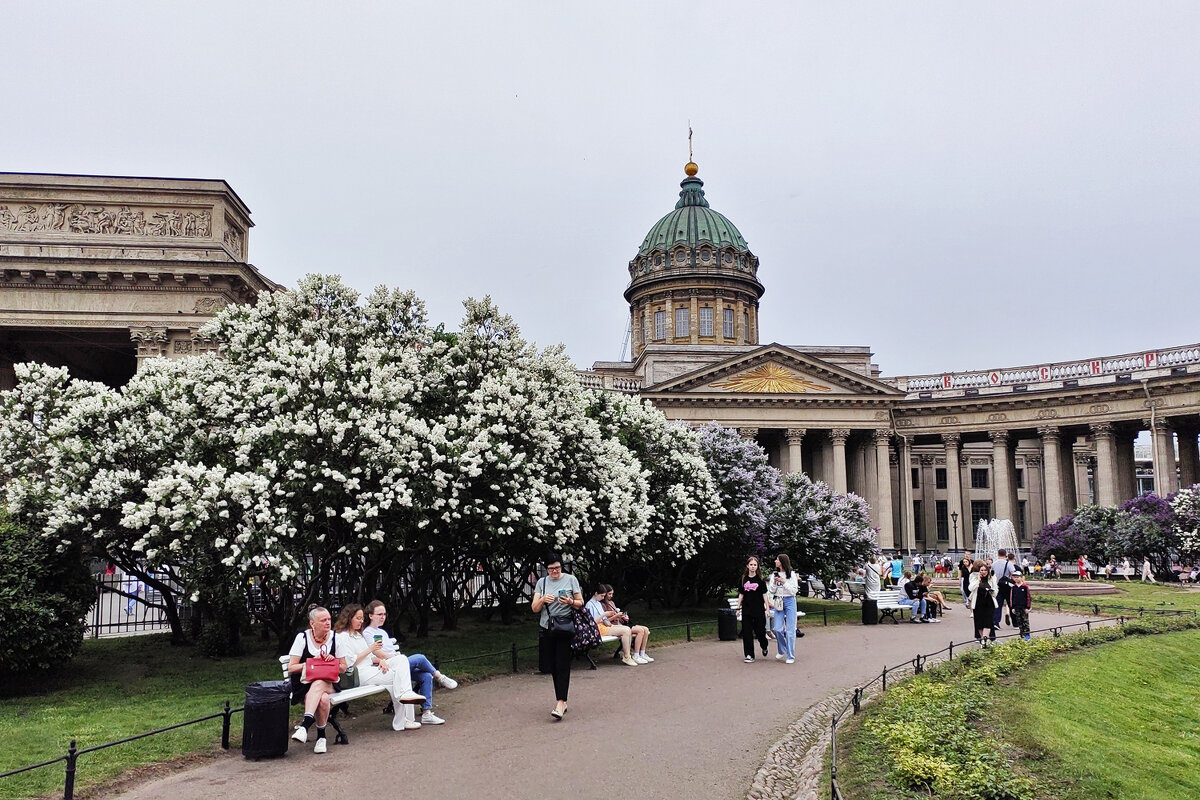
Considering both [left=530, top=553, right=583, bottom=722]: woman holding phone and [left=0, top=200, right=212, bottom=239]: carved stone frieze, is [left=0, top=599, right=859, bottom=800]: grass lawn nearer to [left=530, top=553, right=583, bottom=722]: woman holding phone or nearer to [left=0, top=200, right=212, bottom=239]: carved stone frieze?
[left=530, top=553, right=583, bottom=722]: woman holding phone

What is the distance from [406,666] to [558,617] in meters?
1.89

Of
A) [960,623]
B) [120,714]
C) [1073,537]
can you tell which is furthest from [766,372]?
[120,714]

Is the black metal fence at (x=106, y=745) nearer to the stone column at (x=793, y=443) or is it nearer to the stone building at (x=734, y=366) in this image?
the stone building at (x=734, y=366)

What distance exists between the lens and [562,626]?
11234mm

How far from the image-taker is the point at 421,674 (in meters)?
11.3

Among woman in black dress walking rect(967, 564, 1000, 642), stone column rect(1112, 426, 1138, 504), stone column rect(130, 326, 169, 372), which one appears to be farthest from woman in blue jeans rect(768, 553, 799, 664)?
stone column rect(1112, 426, 1138, 504)

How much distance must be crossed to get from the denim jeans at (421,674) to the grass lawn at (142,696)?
107 cm

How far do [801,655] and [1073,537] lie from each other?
35.7 metres

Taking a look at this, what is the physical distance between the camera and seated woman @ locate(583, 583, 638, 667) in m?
15.9

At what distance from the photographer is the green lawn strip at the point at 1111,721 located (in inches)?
381

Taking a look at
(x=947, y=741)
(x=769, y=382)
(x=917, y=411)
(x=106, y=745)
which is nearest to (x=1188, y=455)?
(x=917, y=411)

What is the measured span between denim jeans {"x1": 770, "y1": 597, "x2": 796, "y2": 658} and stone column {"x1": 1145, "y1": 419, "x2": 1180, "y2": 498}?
145 ft

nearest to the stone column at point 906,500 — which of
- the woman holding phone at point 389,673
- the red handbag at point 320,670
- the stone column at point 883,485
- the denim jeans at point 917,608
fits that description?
the stone column at point 883,485

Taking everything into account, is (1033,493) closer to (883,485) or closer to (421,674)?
(883,485)
